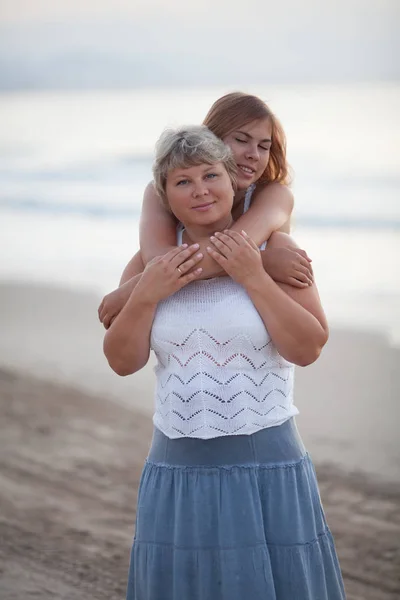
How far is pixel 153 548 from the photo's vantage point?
203 cm

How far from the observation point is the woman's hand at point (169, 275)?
1952mm

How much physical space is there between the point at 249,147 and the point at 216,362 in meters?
0.54

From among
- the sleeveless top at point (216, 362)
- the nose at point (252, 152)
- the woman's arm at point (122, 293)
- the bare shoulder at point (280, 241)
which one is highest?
the nose at point (252, 152)

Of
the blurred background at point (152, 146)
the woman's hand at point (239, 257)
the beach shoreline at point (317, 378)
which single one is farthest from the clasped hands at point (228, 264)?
the blurred background at point (152, 146)

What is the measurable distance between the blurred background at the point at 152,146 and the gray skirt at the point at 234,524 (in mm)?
3958

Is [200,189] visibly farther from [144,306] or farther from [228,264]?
[144,306]

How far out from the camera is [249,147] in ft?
6.98

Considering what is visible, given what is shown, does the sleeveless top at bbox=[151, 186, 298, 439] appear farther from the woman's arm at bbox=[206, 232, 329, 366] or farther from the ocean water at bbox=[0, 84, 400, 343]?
the ocean water at bbox=[0, 84, 400, 343]

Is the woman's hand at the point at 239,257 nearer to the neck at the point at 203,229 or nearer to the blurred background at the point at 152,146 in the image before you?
the neck at the point at 203,229

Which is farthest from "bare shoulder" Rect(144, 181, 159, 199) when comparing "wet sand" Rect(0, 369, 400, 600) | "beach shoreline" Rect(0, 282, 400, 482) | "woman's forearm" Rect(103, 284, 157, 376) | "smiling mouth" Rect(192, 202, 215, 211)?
"beach shoreline" Rect(0, 282, 400, 482)

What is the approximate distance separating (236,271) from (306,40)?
44.4 feet

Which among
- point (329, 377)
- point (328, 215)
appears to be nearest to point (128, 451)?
point (329, 377)

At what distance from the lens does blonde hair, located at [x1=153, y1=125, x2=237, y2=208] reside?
1.97 meters

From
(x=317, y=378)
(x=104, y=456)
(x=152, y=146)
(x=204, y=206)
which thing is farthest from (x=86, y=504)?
(x=152, y=146)
